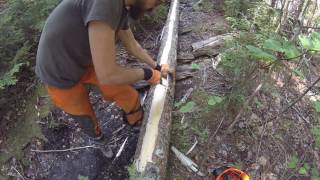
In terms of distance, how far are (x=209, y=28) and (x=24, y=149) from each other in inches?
128

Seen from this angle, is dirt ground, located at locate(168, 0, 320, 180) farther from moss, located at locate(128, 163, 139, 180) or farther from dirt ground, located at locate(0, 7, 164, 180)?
dirt ground, located at locate(0, 7, 164, 180)

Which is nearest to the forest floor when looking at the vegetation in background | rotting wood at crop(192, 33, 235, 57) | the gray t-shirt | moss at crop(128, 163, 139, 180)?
rotting wood at crop(192, 33, 235, 57)

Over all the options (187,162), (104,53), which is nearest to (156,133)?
(187,162)

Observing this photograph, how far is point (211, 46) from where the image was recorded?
192 inches

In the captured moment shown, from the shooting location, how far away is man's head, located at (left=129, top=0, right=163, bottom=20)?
261 centimetres

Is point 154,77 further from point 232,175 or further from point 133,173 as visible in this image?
point 232,175

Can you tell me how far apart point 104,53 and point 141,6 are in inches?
18.3

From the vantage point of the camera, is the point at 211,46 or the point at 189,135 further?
the point at 211,46

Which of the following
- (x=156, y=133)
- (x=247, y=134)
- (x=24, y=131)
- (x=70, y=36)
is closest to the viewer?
(x=70, y=36)

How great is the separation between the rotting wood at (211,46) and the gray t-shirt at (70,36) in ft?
5.82

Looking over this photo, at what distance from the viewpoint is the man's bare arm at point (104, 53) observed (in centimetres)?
252

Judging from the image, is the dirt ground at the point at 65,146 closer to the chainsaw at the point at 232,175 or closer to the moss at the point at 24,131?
the moss at the point at 24,131

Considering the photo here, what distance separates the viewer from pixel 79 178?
150 inches

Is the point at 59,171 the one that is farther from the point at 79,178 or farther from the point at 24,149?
the point at 24,149
